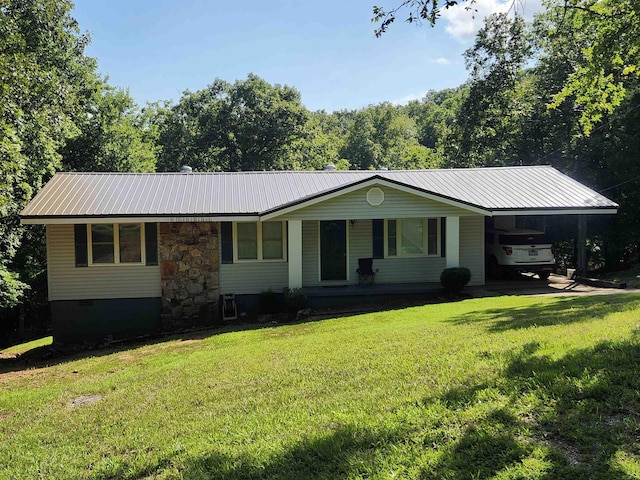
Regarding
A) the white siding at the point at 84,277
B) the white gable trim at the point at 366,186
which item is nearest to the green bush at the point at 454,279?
the white gable trim at the point at 366,186

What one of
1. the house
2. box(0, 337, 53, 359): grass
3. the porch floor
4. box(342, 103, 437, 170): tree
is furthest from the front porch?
box(342, 103, 437, 170): tree

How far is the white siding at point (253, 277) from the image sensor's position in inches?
533

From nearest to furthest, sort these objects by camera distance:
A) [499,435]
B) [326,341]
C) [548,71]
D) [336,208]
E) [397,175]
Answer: [499,435]
[326,341]
[336,208]
[397,175]
[548,71]

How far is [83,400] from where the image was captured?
22.4ft

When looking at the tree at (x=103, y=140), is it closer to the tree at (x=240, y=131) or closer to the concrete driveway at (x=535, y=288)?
the tree at (x=240, y=131)

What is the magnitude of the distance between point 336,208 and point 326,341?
5287 mm

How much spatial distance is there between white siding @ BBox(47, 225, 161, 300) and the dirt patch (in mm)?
6371

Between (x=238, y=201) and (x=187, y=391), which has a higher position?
(x=238, y=201)

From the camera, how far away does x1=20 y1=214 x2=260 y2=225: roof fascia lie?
11.9 metres

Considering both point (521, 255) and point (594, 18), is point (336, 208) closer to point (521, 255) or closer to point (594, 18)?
point (521, 255)

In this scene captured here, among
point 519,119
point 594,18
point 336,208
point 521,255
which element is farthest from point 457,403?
point 519,119

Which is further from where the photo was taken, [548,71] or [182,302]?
[548,71]

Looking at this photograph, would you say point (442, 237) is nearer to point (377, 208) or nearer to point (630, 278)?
point (377, 208)

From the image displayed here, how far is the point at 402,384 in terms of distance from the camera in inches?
204
